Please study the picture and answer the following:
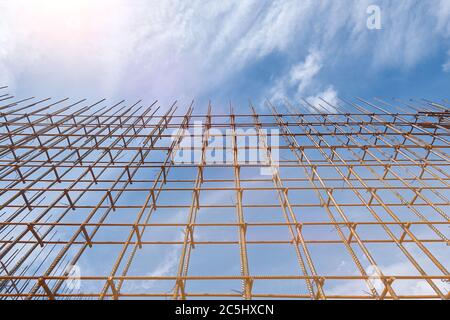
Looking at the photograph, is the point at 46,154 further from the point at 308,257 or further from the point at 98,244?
the point at 308,257

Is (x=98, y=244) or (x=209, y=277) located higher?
(x=209, y=277)

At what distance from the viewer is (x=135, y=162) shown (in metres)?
9.72

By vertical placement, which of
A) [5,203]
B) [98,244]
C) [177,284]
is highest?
[5,203]

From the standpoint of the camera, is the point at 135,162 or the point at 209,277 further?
the point at 135,162

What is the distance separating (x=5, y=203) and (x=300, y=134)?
32.8ft

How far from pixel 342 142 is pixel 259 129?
338 centimetres
